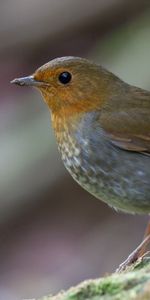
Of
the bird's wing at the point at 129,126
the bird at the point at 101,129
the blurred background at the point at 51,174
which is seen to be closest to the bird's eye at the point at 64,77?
the bird at the point at 101,129

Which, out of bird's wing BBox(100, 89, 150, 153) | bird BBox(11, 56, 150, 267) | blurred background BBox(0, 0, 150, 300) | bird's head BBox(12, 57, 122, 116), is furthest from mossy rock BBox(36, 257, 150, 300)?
blurred background BBox(0, 0, 150, 300)

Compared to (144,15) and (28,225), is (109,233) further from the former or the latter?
(144,15)

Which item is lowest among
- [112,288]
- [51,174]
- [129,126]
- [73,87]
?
[112,288]

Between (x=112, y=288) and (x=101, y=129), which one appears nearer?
(x=112, y=288)

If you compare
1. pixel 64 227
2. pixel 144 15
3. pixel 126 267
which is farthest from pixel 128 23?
pixel 126 267

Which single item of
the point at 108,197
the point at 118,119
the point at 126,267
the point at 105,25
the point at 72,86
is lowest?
the point at 126,267

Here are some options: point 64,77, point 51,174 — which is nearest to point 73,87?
point 64,77

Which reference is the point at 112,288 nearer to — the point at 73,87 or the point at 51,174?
the point at 73,87
